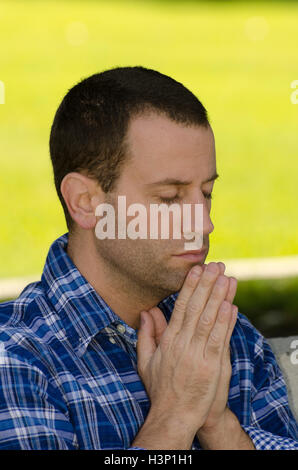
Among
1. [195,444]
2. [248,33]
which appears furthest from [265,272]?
[248,33]

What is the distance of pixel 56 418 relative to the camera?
2.49m

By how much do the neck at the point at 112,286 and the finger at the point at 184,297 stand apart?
0.51ft

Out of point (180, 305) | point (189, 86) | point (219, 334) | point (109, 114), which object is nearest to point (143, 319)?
point (180, 305)

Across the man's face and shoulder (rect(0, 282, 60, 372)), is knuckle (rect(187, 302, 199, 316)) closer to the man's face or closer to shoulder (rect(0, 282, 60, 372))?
the man's face

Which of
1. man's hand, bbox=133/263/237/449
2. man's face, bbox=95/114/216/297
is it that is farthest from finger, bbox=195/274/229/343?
man's face, bbox=95/114/216/297

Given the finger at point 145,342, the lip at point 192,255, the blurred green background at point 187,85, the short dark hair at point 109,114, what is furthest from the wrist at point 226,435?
the blurred green background at point 187,85

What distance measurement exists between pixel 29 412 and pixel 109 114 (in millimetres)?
1016

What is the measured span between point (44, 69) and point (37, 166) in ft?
12.5

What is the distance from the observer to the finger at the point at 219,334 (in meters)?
2.71

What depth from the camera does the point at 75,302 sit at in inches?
111

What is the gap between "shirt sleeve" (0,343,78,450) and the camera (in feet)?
8.05

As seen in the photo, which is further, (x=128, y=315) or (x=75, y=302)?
(x=128, y=315)

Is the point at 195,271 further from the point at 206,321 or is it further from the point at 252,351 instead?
the point at 252,351
